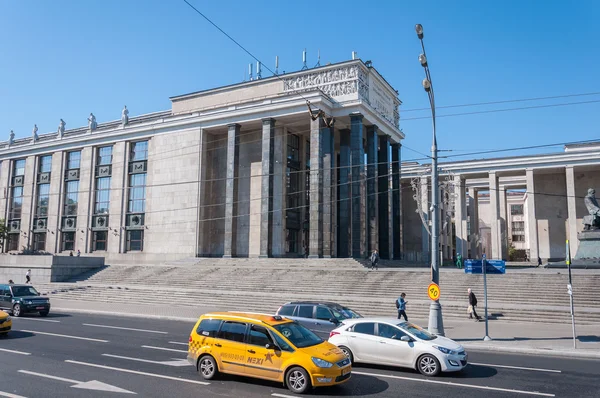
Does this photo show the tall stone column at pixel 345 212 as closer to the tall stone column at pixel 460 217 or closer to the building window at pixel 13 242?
the tall stone column at pixel 460 217

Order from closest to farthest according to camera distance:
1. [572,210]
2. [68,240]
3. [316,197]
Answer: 1. [316,197]
2. [572,210]
3. [68,240]

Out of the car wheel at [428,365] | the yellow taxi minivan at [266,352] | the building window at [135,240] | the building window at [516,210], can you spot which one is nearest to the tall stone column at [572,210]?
the building window at [516,210]

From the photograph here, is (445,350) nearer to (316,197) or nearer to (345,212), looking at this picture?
(316,197)

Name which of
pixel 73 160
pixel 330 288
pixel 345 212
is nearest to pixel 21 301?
pixel 330 288

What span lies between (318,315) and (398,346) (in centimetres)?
450

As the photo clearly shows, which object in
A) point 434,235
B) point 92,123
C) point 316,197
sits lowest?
point 434,235

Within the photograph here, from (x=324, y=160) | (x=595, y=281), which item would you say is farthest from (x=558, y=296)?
(x=324, y=160)

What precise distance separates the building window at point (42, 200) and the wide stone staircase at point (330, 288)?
22622 mm

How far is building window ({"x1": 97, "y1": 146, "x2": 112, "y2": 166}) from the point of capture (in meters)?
56.5

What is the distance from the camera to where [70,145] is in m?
59.3

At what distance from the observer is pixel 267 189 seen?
4528cm

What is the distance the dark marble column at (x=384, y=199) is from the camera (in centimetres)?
5300

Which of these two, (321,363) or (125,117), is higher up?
(125,117)

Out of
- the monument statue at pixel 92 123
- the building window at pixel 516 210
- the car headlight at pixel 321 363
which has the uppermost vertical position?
the monument statue at pixel 92 123
